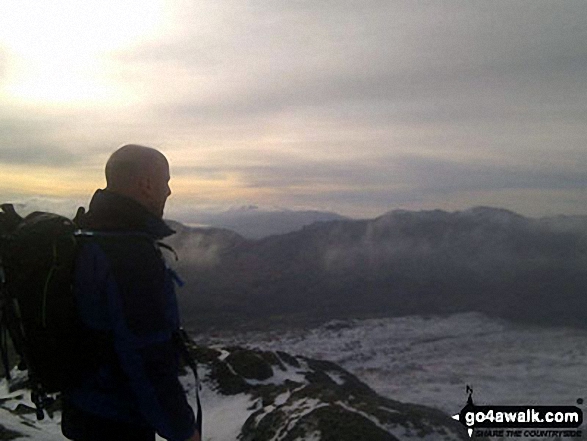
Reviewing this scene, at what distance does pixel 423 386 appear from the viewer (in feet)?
629

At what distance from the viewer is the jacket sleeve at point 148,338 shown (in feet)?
15.0

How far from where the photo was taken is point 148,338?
462 centimetres

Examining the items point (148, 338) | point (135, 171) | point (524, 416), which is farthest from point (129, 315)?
point (524, 416)

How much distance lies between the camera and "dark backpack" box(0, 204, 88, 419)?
15.9ft

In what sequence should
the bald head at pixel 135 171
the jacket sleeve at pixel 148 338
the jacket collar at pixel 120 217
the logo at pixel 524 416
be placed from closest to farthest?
the jacket sleeve at pixel 148 338, the jacket collar at pixel 120 217, the bald head at pixel 135 171, the logo at pixel 524 416

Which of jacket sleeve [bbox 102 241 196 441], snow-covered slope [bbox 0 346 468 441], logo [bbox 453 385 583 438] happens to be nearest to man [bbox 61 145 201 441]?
jacket sleeve [bbox 102 241 196 441]

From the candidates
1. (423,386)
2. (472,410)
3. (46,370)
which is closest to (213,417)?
(472,410)

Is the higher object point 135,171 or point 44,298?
point 135,171

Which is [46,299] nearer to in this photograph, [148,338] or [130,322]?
[130,322]

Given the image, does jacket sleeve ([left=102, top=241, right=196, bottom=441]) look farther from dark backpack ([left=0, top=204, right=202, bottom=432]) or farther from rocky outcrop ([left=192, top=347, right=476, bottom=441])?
rocky outcrop ([left=192, top=347, right=476, bottom=441])

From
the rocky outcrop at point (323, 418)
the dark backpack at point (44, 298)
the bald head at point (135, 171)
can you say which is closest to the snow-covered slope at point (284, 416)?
the rocky outcrop at point (323, 418)

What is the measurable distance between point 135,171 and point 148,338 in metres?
1.63

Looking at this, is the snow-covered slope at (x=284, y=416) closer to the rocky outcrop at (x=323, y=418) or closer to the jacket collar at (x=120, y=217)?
the rocky outcrop at (x=323, y=418)

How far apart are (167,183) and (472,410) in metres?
20.1
